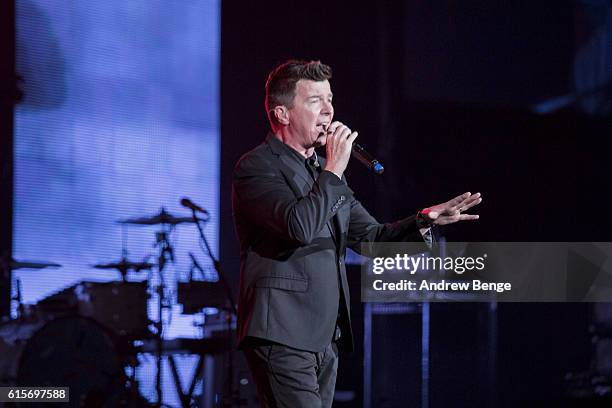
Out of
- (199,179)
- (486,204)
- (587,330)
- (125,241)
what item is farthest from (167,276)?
(587,330)

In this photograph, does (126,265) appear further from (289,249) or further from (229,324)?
(289,249)

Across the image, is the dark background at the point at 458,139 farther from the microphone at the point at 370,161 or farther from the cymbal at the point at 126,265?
the microphone at the point at 370,161

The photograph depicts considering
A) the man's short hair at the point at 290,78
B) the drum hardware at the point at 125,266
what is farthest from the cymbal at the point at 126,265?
the man's short hair at the point at 290,78

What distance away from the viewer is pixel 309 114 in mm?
2051

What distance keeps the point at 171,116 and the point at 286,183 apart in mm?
1845

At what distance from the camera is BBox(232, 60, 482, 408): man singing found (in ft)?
5.98

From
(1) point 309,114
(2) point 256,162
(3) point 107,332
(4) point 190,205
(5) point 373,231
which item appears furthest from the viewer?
(4) point 190,205

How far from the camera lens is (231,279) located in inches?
146

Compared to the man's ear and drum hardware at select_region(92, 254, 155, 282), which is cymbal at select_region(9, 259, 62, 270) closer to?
drum hardware at select_region(92, 254, 155, 282)

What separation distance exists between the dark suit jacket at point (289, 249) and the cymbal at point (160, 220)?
5.38ft

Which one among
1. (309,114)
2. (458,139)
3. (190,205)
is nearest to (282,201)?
(309,114)

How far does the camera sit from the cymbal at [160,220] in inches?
139

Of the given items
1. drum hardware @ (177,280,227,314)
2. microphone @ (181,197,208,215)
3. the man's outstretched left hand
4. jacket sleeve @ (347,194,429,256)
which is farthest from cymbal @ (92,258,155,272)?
the man's outstretched left hand

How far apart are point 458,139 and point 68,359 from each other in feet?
7.19
